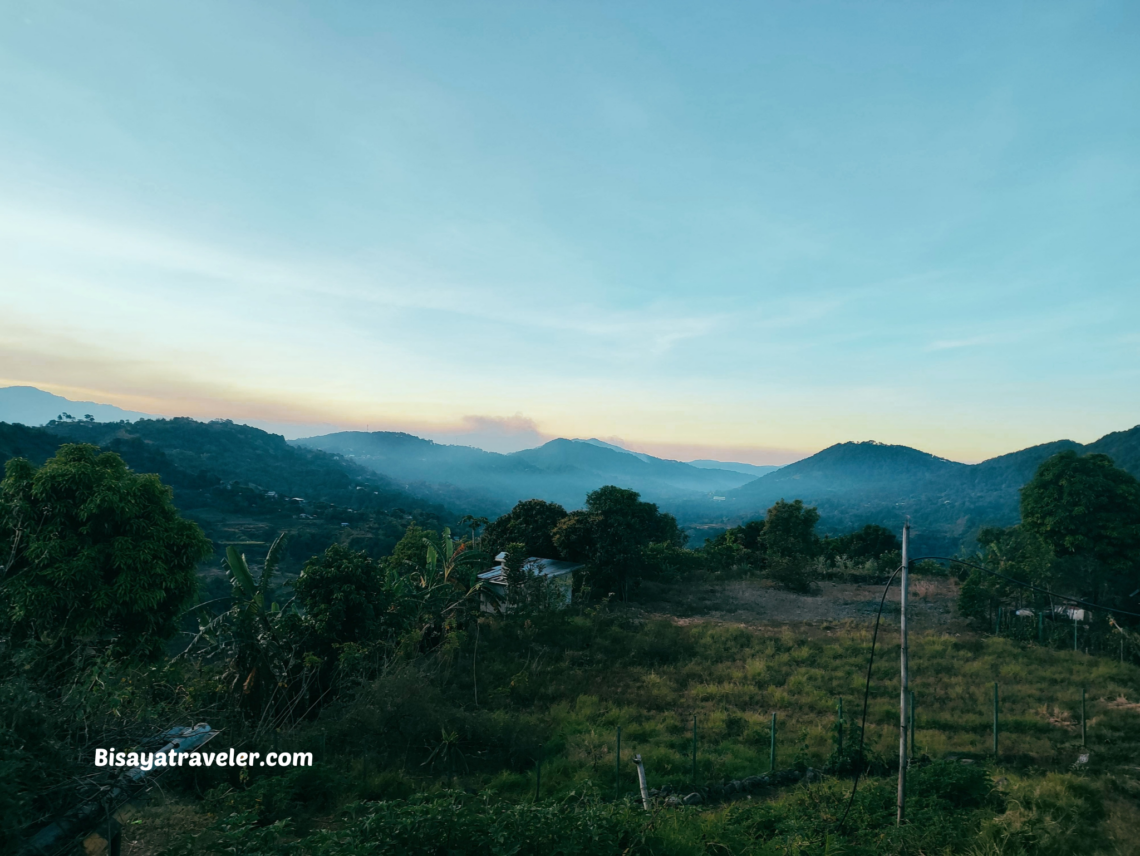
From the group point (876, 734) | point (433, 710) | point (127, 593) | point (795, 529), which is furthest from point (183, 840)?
point (795, 529)

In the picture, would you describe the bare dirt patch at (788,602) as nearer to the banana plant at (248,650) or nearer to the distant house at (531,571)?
the distant house at (531,571)

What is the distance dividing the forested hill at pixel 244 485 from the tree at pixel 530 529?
39.7 feet

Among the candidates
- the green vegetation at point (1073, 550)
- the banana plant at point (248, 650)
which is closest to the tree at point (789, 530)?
the green vegetation at point (1073, 550)

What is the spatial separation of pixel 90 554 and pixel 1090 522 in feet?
112

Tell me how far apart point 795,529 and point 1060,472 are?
1539cm

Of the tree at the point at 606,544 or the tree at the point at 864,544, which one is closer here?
the tree at the point at 606,544

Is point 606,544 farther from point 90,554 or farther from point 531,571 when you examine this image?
point 90,554

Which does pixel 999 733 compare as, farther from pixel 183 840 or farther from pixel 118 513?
pixel 118 513

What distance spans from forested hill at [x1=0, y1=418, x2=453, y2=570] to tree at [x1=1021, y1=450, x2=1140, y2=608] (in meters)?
29.6

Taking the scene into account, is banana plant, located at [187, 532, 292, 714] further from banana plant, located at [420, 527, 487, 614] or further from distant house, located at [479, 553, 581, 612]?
distant house, located at [479, 553, 581, 612]

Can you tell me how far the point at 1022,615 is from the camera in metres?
22.5

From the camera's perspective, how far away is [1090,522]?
23.3 meters

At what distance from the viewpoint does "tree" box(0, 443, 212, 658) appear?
37.1 feet

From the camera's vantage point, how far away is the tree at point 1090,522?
22031mm
